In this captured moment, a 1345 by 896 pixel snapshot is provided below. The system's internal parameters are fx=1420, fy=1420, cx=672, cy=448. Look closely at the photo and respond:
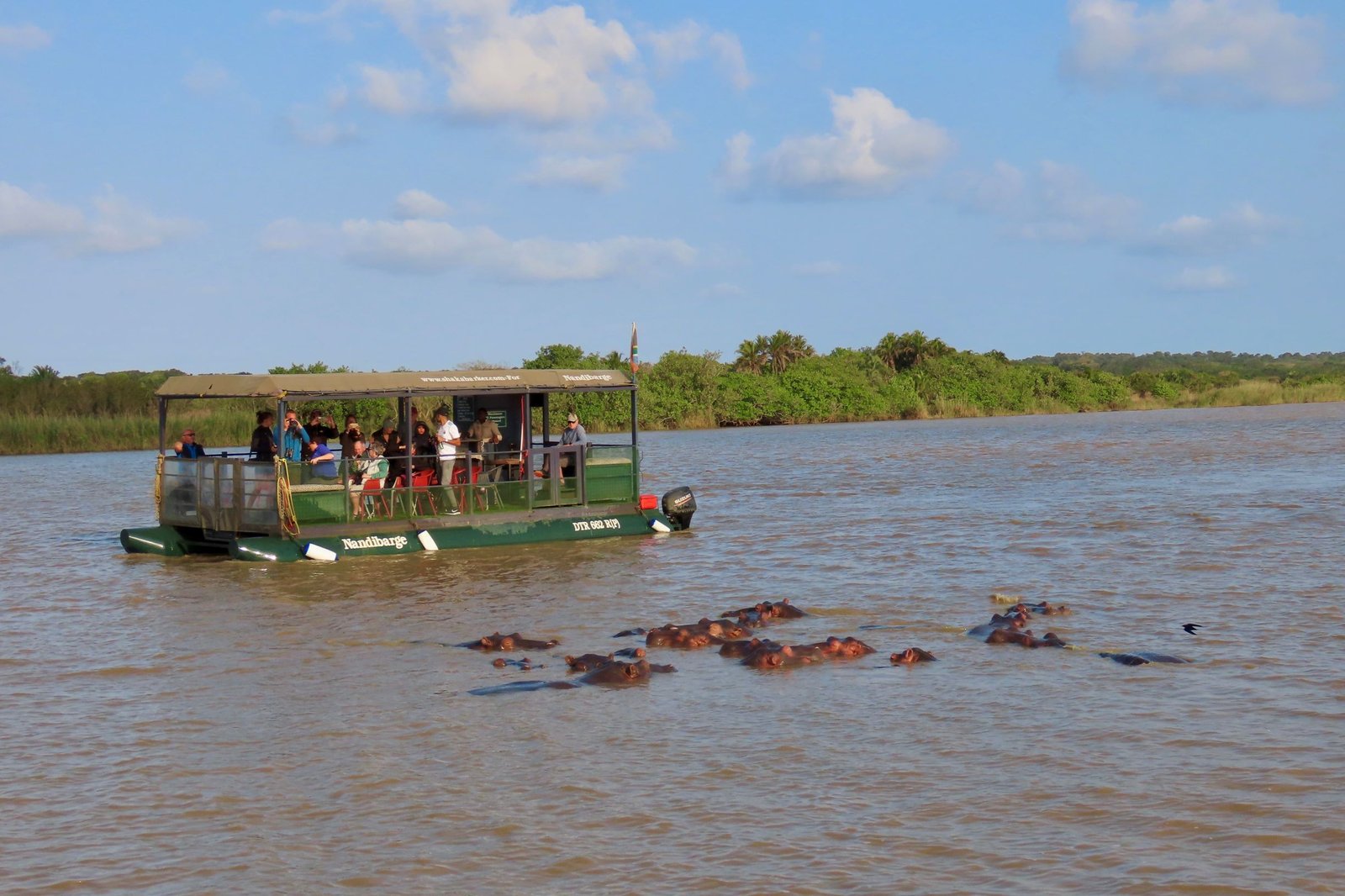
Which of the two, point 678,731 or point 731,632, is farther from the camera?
point 731,632

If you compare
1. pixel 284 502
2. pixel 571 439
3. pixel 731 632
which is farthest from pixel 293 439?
pixel 731 632

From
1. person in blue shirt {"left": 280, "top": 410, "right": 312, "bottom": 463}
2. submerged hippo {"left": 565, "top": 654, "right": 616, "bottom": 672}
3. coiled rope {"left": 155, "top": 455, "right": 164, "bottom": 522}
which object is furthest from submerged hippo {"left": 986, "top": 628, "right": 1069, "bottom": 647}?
coiled rope {"left": 155, "top": 455, "right": 164, "bottom": 522}

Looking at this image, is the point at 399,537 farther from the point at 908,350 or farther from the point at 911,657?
the point at 908,350

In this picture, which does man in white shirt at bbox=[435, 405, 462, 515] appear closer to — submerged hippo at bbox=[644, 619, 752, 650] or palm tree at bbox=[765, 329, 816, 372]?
submerged hippo at bbox=[644, 619, 752, 650]

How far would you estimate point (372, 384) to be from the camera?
20625 millimetres

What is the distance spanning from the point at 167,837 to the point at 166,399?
46.8ft

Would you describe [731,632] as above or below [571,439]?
below

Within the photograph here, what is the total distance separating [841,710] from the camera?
36.2ft

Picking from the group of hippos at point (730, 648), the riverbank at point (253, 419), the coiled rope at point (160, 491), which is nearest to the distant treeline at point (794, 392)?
the riverbank at point (253, 419)

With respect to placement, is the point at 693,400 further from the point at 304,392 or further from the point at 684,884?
the point at 684,884

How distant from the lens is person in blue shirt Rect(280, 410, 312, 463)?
20.3 m

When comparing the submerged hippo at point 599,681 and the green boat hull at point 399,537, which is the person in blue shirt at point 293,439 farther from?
the submerged hippo at point 599,681

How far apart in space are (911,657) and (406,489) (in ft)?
34.5

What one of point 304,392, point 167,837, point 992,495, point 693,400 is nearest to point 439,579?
point 304,392
